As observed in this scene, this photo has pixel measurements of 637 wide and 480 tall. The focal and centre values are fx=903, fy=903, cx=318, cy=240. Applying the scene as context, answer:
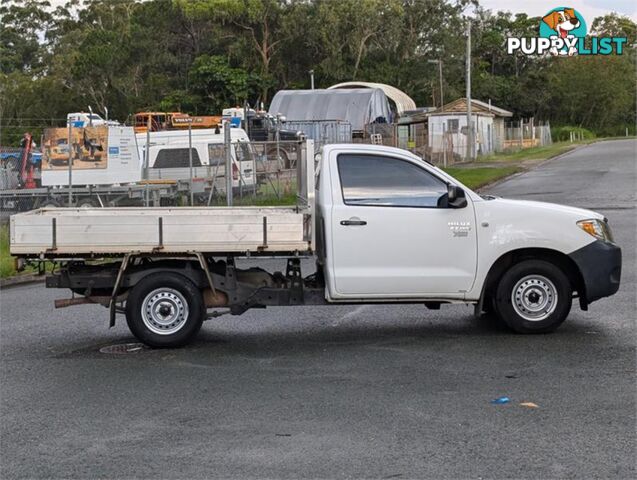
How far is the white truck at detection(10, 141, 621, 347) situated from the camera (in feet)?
29.1

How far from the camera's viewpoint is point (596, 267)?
29.8ft

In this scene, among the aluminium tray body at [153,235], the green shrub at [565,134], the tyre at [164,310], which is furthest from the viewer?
the green shrub at [565,134]

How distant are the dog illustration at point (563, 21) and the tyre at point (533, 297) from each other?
37.8m

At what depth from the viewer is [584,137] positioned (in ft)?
255

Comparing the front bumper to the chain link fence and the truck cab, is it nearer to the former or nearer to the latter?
the truck cab

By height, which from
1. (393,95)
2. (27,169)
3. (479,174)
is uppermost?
(393,95)

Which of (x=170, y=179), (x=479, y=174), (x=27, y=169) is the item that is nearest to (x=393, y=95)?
(x=479, y=174)

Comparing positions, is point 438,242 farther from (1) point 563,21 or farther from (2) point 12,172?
(1) point 563,21

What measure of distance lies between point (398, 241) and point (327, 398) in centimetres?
230

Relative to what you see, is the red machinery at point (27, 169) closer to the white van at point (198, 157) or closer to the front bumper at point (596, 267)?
the white van at point (198, 157)

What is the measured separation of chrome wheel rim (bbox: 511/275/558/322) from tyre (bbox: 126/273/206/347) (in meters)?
3.21

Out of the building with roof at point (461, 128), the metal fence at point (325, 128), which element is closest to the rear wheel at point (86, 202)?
the metal fence at point (325, 128)

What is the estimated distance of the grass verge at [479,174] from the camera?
29544 mm

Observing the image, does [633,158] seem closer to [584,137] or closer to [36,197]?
[36,197]
